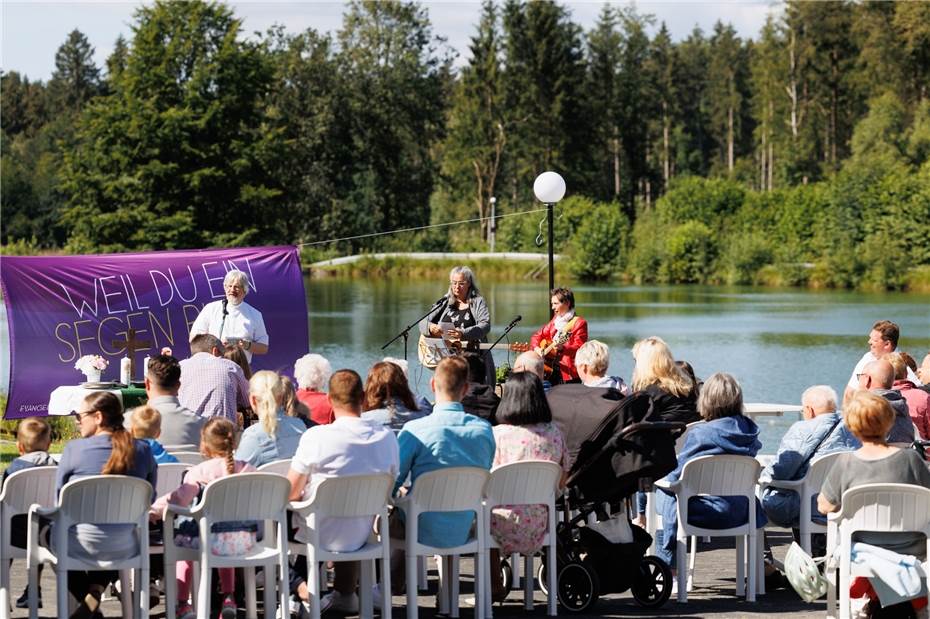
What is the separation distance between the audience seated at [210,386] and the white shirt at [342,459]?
1.49 meters

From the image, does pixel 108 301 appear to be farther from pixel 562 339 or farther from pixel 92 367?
pixel 562 339

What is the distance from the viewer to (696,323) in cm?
3250

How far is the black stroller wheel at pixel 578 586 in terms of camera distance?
238 inches

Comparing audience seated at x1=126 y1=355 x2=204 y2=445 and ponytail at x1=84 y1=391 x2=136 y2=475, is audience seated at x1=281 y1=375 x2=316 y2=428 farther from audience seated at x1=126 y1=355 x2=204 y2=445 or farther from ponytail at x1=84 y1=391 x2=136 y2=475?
ponytail at x1=84 y1=391 x2=136 y2=475

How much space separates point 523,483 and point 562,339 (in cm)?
359

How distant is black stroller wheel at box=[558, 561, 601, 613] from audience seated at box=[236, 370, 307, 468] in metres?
1.29

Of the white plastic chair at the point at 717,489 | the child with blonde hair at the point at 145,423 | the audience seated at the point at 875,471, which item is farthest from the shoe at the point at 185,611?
the audience seated at the point at 875,471

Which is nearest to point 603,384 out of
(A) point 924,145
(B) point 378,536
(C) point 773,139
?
(B) point 378,536

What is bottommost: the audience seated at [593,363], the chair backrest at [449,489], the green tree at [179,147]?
the chair backrest at [449,489]

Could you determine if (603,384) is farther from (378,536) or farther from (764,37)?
(764,37)

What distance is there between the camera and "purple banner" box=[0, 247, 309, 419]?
10195 mm

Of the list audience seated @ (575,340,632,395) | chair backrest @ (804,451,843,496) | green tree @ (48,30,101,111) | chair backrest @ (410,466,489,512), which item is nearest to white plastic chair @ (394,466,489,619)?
chair backrest @ (410,466,489,512)

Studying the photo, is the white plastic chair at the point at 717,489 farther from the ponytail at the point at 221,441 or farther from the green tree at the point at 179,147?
the green tree at the point at 179,147

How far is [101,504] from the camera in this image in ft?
17.1
